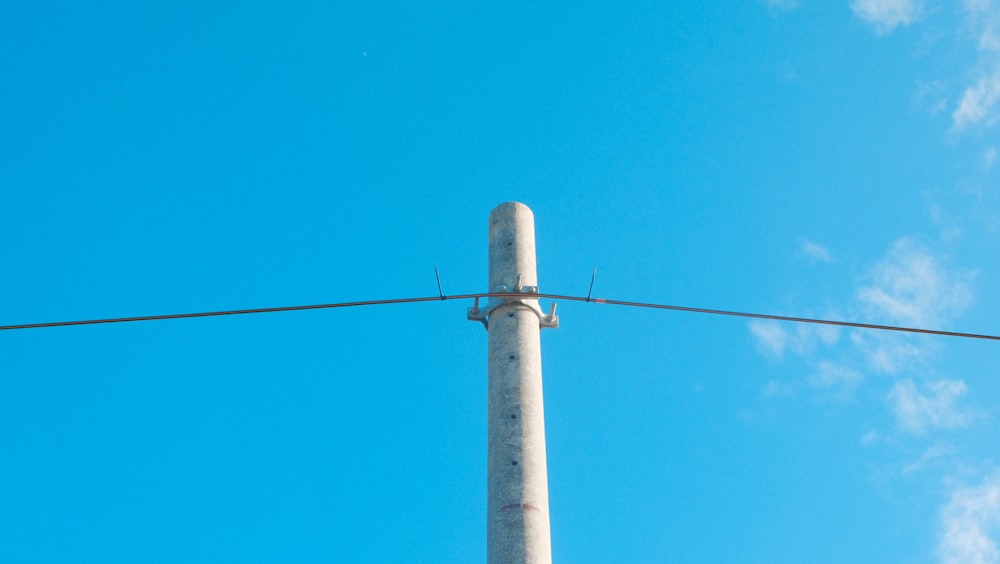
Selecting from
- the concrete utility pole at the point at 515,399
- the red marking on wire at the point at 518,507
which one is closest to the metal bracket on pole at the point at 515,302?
the concrete utility pole at the point at 515,399

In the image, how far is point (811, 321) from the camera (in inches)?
837

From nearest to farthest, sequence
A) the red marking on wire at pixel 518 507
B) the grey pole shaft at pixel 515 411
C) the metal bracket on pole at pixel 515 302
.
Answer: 1. the grey pole shaft at pixel 515 411
2. the red marking on wire at pixel 518 507
3. the metal bracket on pole at pixel 515 302

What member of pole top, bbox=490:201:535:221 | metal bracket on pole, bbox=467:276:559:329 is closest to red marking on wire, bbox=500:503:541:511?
metal bracket on pole, bbox=467:276:559:329

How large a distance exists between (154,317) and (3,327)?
2.21 meters

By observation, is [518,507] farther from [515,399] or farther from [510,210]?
[510,210]

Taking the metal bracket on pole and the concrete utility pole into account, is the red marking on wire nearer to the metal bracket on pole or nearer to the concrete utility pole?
the concrete utility pole

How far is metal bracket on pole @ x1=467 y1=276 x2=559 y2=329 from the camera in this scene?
23.3 metres

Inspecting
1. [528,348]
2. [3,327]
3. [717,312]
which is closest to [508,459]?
[528,348]

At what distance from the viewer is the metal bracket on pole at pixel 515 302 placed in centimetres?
2331

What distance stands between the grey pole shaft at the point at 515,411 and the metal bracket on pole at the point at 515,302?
0.04 m

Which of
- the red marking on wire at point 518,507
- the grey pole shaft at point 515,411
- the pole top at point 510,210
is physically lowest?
the red marking on wire at point 518,507

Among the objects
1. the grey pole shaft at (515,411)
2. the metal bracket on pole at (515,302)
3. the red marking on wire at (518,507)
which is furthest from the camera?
the metal bracket on pole at (515,302)

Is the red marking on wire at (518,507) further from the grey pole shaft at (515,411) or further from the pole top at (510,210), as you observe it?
the pole top at (510,210)

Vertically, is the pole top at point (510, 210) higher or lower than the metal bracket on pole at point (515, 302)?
higher
